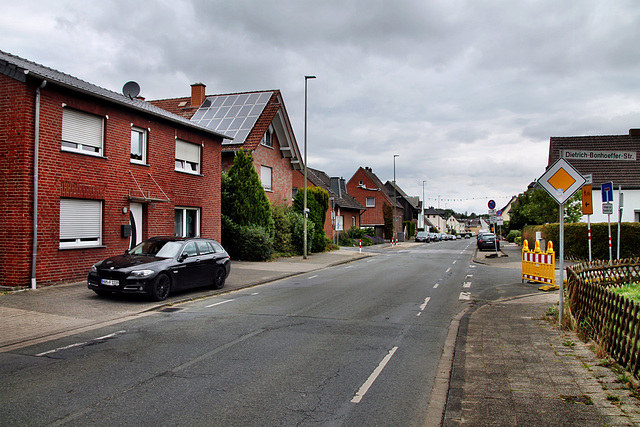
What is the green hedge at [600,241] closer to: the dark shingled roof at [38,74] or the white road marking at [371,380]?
the dark shingled roof at [38,74]

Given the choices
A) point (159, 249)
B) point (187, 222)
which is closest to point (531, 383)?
point (159, 249)

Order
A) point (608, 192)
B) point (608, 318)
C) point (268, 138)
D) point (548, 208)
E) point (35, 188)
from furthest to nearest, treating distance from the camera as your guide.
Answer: point (548, 208) → point (268, 138) → point (608, 192) → point (35, 188) → point (608, 318)

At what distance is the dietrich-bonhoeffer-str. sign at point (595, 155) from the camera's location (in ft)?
26.5

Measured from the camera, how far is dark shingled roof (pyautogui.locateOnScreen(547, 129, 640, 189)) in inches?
1289

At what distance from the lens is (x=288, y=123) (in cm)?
2783

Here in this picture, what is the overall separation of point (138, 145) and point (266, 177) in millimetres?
11162

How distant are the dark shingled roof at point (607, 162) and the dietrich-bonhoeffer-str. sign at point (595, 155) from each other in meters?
23.5

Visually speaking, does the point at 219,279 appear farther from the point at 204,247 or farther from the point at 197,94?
the point at 197,94

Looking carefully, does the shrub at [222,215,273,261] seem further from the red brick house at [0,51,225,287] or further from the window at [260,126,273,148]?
the window at [260,126,273,148]

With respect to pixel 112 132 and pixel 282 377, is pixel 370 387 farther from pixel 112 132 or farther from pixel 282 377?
pixel 112 132

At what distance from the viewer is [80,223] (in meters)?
13.5

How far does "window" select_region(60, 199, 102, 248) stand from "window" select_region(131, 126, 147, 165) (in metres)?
2.39

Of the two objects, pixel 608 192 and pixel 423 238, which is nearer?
pixel 608 192

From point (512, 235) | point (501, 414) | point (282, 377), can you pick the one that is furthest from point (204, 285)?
point (512, 235)
